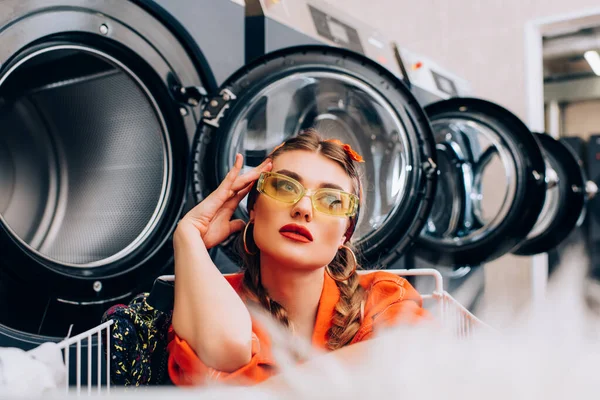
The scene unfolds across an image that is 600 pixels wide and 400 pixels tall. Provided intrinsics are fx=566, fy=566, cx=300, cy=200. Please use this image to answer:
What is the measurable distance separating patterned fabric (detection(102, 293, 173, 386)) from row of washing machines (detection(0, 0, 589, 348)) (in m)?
0.20

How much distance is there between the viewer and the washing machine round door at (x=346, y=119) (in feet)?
3.58

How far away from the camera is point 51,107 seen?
3.57 feet

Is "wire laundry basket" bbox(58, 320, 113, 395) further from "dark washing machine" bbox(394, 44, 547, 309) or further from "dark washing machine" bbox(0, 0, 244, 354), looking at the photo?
"dark washing machine" bbox(394, 44, 547, 309)

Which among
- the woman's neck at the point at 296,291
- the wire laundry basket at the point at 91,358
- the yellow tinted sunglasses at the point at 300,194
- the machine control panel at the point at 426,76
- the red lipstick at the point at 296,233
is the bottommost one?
the wire laundry basket at the point at 91,358

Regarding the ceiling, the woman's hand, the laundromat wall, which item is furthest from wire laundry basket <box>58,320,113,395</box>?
the ceiling

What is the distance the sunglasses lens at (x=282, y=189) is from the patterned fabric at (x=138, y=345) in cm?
23

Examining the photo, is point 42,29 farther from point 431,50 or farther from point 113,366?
point 431,50

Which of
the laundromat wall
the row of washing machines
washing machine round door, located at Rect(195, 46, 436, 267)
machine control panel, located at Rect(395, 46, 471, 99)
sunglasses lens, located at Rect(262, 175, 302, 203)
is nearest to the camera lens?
sunglasses lens, located at Rect(262, 175, 302, 203)

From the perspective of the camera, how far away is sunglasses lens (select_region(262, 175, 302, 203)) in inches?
28.9

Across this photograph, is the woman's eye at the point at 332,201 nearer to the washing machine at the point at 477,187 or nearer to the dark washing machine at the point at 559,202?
the washing machine at the point at 477,187

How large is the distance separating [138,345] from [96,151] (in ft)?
1.75

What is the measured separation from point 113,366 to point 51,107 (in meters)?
0.59

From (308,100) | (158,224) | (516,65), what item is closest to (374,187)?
(308,100)

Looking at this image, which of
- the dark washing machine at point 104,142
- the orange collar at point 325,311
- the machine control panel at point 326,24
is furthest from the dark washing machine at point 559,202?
the orange collar at point 325,311
